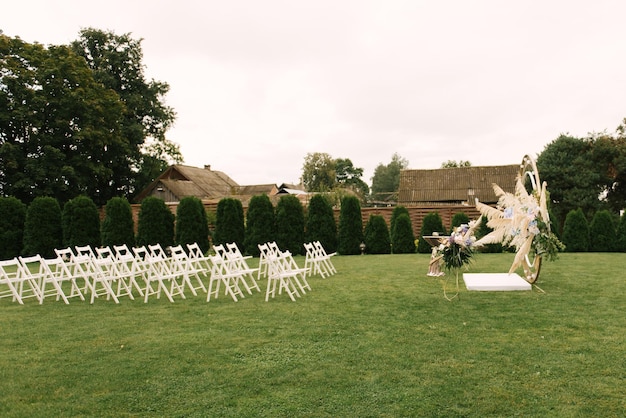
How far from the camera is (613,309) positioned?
6.98 metres

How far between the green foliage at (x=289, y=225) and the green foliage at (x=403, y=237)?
3569 millimetres

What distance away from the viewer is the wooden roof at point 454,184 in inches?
1312

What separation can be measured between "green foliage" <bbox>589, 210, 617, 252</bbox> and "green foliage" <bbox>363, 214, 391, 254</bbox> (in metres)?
7.19

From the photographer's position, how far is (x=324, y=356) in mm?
5020

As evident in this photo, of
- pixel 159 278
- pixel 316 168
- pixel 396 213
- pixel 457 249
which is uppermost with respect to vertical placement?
→ pixel 316 168

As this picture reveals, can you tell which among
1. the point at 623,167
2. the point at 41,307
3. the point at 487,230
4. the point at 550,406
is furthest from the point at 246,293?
the point at 623,167

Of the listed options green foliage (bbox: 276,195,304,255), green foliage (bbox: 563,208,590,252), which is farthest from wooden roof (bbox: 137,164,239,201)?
green foliage (bbox: 563,208,590,252)

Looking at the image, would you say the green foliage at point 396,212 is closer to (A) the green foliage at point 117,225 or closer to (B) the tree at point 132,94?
(A) the green foliage at point 117,225

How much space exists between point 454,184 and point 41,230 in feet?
85.3

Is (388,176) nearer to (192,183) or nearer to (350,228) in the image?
(192,183)

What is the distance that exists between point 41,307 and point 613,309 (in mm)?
9185

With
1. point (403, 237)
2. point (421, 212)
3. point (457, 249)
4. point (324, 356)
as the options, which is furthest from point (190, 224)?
point (324, 356)

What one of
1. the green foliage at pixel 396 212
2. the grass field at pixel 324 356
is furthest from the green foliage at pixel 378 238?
the grass field at pixel 324 356

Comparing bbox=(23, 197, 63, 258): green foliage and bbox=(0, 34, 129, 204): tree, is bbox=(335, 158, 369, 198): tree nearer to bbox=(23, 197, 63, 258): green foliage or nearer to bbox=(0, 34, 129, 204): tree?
bbox=(0, 34, 129, 204): tree
